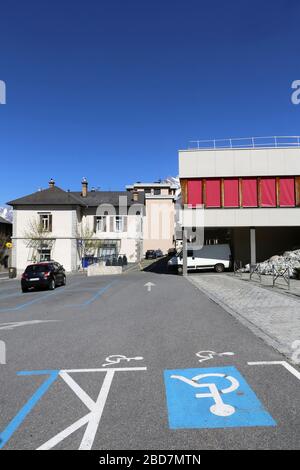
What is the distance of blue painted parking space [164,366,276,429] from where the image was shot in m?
3.97

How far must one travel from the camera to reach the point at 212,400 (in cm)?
454

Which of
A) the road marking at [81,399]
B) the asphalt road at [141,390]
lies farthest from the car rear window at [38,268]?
the road marking at [81,399]

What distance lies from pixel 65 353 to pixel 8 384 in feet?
5.41

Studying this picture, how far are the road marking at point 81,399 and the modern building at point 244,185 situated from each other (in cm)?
2150

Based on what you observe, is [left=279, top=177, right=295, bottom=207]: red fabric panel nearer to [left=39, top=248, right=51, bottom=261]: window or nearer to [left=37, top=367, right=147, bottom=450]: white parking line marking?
[left=37, top=367, right=147, bottom=450]: white parking line marking

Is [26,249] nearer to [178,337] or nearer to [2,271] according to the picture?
[2,271]

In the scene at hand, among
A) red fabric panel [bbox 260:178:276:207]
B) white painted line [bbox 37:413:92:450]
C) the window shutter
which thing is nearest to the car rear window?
red fabric panel [bbox 260:178:276:207]

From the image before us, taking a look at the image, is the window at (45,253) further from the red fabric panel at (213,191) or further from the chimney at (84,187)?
the red fabric panel at (213,191)

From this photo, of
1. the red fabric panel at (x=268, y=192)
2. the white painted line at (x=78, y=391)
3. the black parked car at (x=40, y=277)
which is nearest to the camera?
the white painted line at (x=78, y=391)

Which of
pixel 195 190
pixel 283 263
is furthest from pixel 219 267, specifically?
pixel 195 190

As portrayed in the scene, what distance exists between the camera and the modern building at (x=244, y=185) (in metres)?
26.2

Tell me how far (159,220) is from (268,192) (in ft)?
161

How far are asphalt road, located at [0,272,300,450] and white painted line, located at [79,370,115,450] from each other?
0.5 inches

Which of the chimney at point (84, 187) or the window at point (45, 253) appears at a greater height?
the chimney at point (84, 187)
